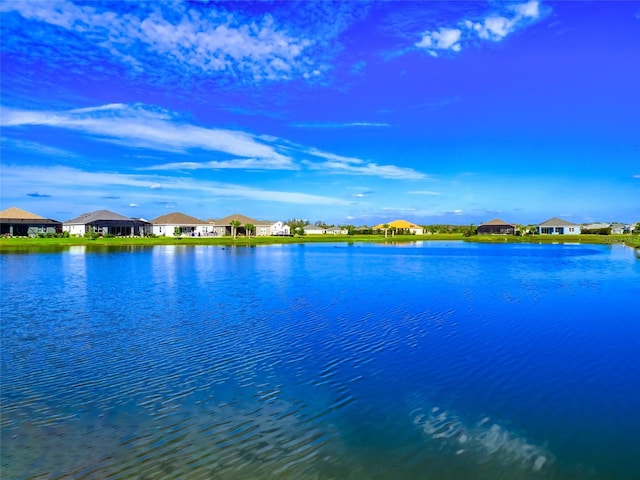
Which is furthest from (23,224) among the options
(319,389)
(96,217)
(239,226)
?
(319,389)

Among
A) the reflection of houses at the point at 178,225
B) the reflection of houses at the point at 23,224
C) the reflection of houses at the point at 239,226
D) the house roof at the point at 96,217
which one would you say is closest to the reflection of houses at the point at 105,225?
the house roof at the point at 96,217

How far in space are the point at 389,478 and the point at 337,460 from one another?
33.2 inches

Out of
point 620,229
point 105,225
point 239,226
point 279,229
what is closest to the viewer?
point 105,225

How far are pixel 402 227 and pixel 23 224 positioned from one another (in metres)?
110

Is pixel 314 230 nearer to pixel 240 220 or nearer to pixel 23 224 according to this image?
pixel 240 220

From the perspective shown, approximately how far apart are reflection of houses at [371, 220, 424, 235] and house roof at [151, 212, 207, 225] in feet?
202

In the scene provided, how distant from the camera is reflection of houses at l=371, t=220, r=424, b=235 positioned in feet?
483

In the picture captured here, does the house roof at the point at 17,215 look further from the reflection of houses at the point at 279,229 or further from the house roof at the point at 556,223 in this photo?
the house roof at the point at 556,223

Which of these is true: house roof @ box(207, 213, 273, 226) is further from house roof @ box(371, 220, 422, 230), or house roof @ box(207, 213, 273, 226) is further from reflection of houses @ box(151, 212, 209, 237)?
house roof @ box(371, 220, 422, 230)

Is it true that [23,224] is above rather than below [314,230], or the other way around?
above

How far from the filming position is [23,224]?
3292 inches

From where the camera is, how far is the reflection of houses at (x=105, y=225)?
296 feet

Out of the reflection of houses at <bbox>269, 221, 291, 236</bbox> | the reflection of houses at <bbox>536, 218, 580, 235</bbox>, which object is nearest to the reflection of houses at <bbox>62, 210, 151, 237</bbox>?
the reflection of houses at <bbox>269, 221, 291, 236</bbox>

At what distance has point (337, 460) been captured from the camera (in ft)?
21.7
